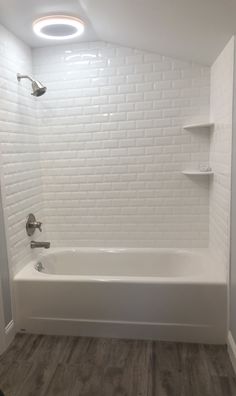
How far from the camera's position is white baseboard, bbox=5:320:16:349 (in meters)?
2.15

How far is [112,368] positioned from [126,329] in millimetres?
329

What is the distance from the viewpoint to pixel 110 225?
111 inches

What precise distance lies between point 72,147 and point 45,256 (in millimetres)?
1019

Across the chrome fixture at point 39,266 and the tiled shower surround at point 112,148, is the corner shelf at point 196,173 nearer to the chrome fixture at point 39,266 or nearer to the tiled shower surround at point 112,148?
the tiled shower surround at point 112,148

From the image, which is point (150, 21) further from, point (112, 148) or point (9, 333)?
point (9, 333)

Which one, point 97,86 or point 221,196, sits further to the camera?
point 97,86

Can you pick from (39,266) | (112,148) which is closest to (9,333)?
(39,266)

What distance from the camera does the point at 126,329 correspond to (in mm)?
2186

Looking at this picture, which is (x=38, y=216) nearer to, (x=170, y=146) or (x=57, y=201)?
(x=57, y=201)

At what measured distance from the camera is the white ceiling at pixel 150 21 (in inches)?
63.6

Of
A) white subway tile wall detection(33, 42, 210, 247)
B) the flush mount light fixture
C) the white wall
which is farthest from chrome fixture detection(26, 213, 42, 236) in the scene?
the white wall

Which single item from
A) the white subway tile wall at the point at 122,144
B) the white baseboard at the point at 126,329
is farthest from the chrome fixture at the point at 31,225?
the white baseboard at the point at 126,329

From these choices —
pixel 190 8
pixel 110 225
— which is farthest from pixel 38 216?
pixel 190 8

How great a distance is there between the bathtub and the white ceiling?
159cm
